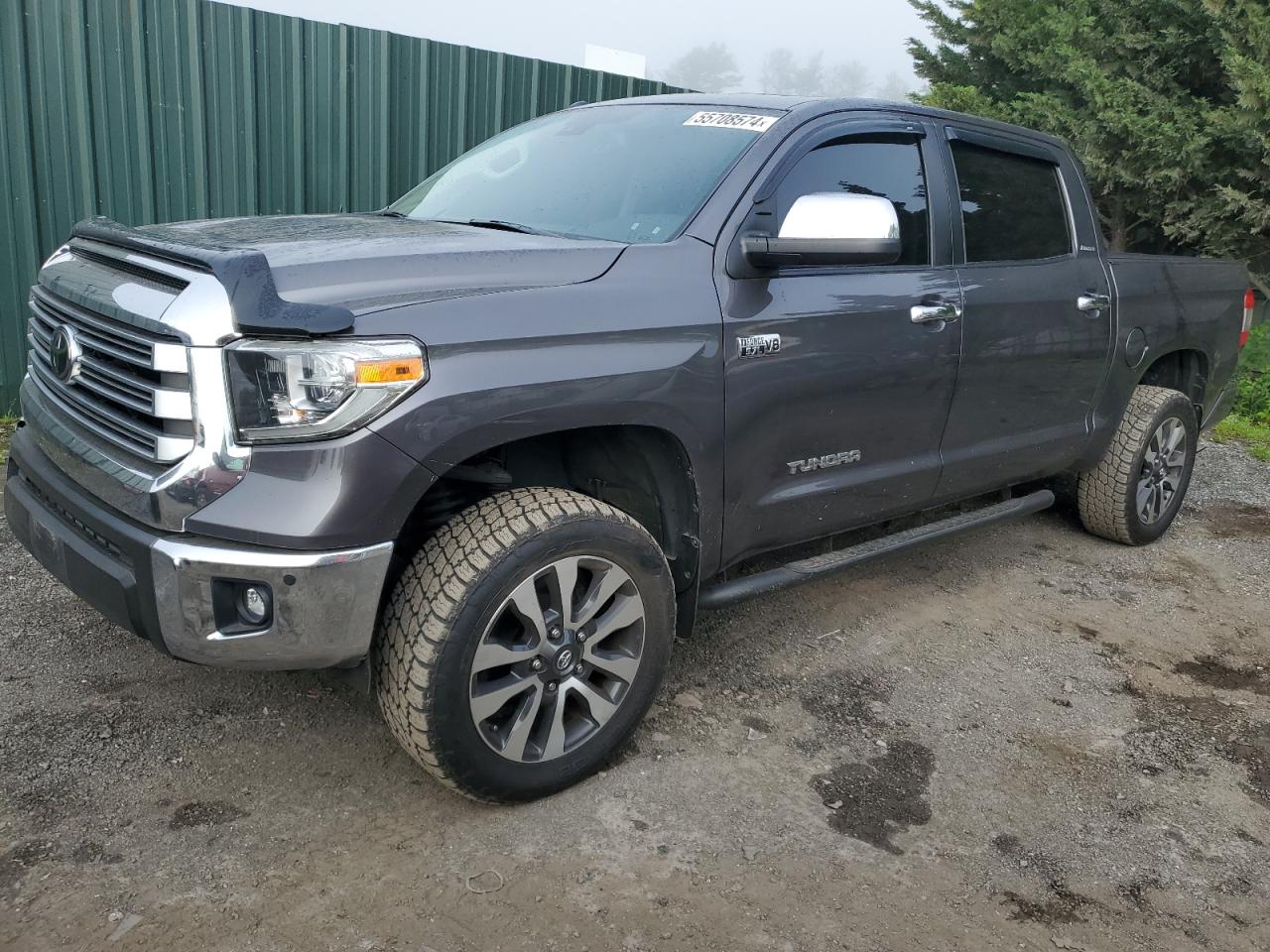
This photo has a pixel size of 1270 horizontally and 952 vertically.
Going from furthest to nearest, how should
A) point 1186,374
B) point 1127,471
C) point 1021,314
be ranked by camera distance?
point 1186,374 < point 1127,471 < point 1021,314

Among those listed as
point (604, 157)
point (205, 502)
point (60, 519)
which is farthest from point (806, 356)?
point (60, 519)

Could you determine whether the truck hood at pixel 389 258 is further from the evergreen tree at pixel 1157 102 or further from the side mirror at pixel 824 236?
the evergreen tree at pixel 1157 102

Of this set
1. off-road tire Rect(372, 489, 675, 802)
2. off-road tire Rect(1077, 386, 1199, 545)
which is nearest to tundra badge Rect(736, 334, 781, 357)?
off-road tire Rect(372, 489, 675, 802)

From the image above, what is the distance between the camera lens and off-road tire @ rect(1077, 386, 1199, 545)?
4957mm

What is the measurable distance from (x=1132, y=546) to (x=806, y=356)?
115 inches

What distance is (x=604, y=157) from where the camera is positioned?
3.55 m

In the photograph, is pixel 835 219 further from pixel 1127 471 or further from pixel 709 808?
pixel 1127 471

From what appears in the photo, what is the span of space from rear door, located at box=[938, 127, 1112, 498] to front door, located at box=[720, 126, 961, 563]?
0.15 metres

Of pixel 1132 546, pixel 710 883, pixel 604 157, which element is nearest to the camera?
pixel 710 883

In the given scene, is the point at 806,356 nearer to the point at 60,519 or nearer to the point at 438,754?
the point at 438,754

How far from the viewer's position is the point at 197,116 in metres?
6.17

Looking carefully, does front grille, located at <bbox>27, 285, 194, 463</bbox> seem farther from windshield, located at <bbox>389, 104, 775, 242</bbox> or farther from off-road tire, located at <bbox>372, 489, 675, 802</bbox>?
windshield, located at <bbox>389, 104, 775, 242</bbox>

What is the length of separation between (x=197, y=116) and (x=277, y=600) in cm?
477

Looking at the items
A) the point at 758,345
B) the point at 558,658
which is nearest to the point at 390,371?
the point at 558,658
